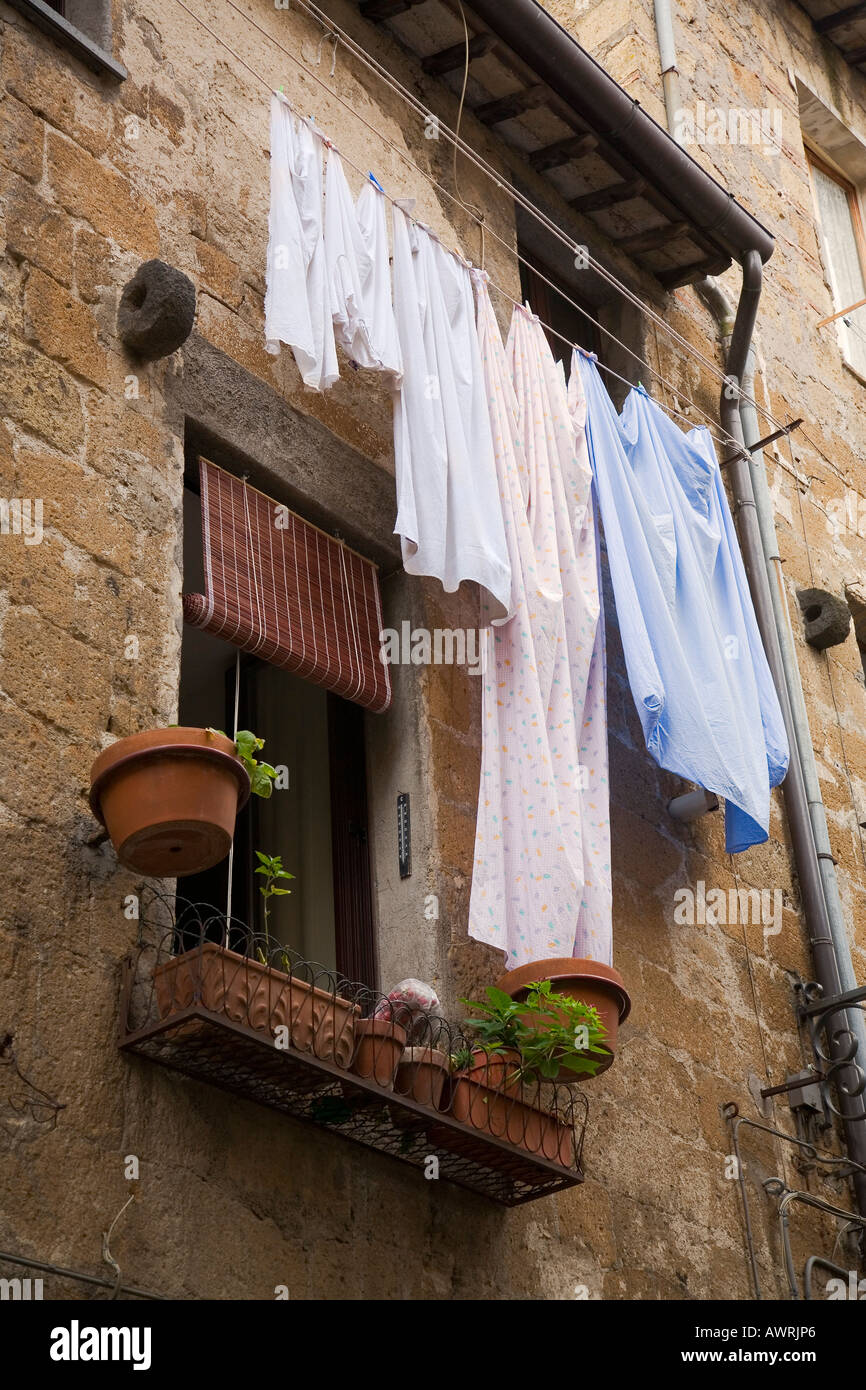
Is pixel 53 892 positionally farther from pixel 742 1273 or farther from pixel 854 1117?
pixel 854 1117

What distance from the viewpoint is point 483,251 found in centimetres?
796

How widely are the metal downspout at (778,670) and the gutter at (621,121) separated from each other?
0.67 ft

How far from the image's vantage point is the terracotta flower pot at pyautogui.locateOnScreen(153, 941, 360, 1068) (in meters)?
4.58

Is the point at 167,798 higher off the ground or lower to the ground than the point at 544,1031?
higher

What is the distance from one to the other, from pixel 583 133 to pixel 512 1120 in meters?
5.10

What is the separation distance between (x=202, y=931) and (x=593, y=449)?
124 inches

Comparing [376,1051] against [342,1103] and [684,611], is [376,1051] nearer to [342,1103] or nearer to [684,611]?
[342,1103]

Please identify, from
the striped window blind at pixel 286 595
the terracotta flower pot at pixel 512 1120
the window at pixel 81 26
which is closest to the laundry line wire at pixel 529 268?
the window at pixel 81 26

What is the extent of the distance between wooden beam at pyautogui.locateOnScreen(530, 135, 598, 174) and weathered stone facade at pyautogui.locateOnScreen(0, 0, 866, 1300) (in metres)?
0.28

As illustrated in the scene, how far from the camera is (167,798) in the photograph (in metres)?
4.57

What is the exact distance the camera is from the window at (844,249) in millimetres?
11516

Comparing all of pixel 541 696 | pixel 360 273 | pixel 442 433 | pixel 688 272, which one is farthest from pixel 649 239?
pixel 541 696

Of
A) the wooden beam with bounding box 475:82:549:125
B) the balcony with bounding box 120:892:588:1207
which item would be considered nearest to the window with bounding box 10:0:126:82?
the wooden beam with bounding box 475:82:549:125
